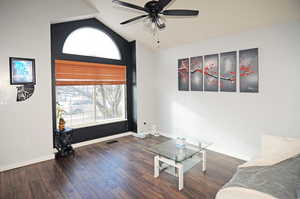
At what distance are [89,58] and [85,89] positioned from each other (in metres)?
0.80

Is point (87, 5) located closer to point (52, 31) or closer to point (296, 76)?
point (52, 31)

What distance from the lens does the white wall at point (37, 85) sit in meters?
2.90

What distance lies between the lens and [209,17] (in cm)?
310

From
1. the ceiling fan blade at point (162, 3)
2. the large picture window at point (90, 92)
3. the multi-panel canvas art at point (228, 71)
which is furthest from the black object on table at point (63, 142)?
the multi-panel canvas art at point (228, 71)

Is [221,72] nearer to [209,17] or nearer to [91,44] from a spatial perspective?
[209,17]

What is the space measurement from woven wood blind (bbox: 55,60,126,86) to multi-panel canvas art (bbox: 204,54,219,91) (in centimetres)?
235

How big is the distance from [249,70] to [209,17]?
1.27m

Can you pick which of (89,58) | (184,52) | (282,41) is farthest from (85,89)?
(282,41)

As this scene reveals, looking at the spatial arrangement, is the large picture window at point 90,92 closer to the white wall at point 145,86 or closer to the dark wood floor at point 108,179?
the white wall at point 145,86

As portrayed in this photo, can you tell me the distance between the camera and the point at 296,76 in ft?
8.81

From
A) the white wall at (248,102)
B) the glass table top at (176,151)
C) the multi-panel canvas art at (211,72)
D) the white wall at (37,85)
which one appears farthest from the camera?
the multi-panel canvas art at (211,72)

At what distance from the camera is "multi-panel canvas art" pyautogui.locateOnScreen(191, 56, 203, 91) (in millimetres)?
3981

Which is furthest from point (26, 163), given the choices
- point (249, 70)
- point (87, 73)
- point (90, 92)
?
point (249, 70)

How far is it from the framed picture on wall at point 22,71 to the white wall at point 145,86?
101 inches
